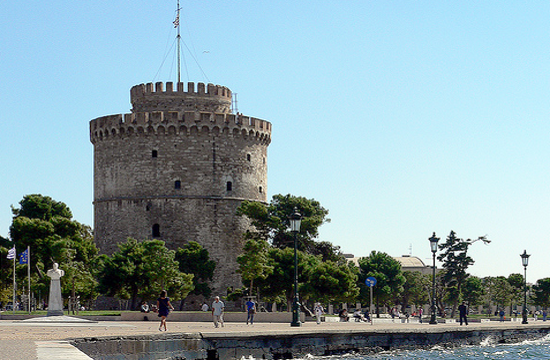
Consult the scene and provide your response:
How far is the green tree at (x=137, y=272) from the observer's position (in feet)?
154

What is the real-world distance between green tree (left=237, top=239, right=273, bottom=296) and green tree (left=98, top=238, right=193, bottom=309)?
168 inches

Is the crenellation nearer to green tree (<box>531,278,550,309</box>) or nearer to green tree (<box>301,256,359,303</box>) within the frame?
green tree (<box>301,256,359,303</box>)

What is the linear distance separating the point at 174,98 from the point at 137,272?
1615 cm

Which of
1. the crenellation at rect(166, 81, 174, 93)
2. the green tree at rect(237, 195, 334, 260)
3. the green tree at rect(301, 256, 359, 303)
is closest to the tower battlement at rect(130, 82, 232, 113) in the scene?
the crenellation at rect(166, 81, 174, 93)

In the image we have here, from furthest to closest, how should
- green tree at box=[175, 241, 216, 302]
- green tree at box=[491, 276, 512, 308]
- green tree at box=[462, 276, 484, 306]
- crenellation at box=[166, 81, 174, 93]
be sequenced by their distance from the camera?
green tree at box=[491, 276, 512, 308], green tree at box=[462, 276, 484, 306], crenellation at box=[166, 81, 174, 93], green tree at box=[175, 241, 216, 302]

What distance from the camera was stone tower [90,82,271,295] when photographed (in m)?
56.7

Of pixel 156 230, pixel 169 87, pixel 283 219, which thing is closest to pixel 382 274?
pixel 283 219

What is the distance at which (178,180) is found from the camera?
5666cm

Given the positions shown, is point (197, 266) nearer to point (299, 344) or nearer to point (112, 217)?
point (112, 217)

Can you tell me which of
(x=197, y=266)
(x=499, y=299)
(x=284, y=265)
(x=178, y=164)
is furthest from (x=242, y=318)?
(x=499, y=299)

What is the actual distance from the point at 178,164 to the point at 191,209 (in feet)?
9.96

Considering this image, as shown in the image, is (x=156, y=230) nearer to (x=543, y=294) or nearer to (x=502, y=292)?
(x=502, y=292)

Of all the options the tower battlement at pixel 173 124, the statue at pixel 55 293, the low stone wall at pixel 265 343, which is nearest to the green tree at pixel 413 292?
the tower battlement at pixel 173 124

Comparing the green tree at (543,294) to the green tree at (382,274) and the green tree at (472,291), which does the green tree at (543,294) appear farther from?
the green tree at (382,274)
